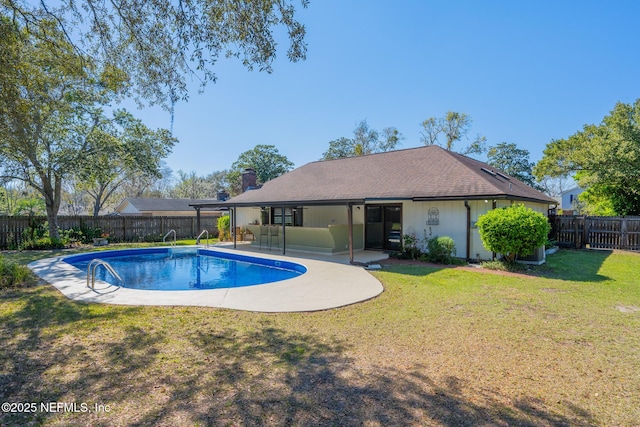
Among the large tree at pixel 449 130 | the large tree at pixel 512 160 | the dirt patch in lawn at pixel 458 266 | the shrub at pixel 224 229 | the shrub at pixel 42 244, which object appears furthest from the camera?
the large tree at pixel 512 160

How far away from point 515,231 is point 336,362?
24.3 feet

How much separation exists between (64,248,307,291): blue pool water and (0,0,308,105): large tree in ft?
18.3

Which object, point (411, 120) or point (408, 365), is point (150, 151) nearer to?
point (408, 365)

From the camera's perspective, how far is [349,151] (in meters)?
38.7

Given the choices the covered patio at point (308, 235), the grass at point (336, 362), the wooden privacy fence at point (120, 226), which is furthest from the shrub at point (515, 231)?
the wooden privacy fence at point (120, 226)

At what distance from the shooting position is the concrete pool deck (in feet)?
20.6

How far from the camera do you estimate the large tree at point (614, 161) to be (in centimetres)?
1636

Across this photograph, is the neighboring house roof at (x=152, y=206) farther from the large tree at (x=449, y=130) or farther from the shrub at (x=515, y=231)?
the shrub at (x=515, y=231)

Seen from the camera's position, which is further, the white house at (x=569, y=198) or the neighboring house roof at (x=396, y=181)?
the white house at (x=569, y=198)

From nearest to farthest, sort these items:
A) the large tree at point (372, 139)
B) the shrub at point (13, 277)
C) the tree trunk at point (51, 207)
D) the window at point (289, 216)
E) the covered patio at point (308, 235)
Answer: the shrub at point (13, 277), the covered patio at point (308, 235), the tree trunk at point (51, 207), the window at point (289, 216), the large tree at point (372, 139)

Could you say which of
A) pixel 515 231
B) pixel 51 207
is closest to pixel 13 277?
pixel 51 207

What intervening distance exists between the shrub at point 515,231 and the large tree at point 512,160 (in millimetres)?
29381

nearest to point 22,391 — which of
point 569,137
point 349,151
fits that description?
point 569,137

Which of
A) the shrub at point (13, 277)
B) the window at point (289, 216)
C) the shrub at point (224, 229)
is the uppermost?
the window at point (289, 216)
